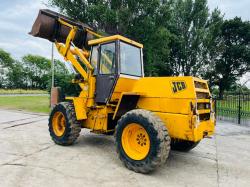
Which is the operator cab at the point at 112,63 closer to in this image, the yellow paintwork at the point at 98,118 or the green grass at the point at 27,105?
the yellow paintwork at the point at 98,118

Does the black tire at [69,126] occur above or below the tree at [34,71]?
below

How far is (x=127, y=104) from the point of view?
5578 millimetres

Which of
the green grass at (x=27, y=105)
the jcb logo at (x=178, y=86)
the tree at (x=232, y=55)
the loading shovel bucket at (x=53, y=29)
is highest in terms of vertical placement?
the tree at (x=232, y=55)

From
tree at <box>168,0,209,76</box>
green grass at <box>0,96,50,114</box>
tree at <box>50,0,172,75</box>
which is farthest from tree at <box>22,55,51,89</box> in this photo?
tree at <box>50,0,172,75</box>

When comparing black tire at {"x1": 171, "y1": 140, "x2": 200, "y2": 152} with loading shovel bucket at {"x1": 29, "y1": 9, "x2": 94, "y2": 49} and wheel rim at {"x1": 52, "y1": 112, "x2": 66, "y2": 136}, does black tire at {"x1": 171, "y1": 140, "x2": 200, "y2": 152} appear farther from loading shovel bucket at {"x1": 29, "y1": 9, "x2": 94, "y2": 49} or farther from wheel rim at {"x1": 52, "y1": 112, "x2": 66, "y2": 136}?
loading shovel bucket at {"x1": 29, "y1": 9, "x2": 94, "y2": 49}

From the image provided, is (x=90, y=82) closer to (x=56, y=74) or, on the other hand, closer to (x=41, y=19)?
(x=41, y=19)

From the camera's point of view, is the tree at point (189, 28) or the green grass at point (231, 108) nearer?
the green grass at point (231, 108)

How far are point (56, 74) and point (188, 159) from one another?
514 inches

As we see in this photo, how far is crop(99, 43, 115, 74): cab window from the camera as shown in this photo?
5.78 metres

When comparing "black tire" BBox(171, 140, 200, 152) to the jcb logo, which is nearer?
the jcb logo

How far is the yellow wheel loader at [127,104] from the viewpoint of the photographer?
14.6 feet

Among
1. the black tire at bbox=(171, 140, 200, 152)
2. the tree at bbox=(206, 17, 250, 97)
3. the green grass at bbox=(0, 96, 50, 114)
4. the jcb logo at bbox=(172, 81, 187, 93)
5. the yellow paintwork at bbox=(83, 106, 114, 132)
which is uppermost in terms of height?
the tree at bbox=(206, 17, 250, 97)

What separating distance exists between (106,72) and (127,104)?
101 centimetres

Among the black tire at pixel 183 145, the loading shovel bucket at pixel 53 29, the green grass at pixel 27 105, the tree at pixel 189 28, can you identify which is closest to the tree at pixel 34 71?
the green grass at pixel 27 105
